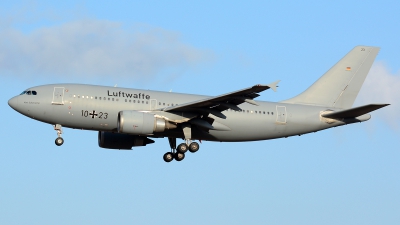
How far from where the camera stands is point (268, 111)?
47.6 meters

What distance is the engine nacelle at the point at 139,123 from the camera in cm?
4372

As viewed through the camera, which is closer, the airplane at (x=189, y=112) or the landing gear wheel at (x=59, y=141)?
the airplane at (x=189, y=112)

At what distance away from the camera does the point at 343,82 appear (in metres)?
51.0

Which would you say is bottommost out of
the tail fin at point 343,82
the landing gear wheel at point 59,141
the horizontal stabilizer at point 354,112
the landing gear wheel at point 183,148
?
the landing gear wheel at point 183,148

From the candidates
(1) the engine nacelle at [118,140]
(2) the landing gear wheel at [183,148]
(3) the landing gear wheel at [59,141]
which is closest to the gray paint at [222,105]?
(2) the landing gear wheel at [183,148]

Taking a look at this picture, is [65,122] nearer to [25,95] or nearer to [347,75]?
[25,95]

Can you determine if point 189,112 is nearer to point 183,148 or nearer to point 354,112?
point 183,148

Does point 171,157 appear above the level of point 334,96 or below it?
below

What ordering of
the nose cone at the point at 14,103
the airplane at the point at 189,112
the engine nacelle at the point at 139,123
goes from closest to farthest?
the engine nacelle at the point at 139,123
the airplane at the point at 189,112
the nose cone at the point at 14,103

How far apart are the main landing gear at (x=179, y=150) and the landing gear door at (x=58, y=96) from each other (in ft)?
25.1

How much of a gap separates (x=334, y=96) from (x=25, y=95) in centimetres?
1939

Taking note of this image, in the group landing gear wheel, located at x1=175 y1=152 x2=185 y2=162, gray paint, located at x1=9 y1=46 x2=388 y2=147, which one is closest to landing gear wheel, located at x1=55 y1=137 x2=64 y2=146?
gray paint, located at x1=9 y1=46 x2=388 y2=147

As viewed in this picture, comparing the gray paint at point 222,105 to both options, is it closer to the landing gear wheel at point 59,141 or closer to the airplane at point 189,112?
the airplane at point 189,112

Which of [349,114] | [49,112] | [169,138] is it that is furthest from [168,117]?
[349,114]
